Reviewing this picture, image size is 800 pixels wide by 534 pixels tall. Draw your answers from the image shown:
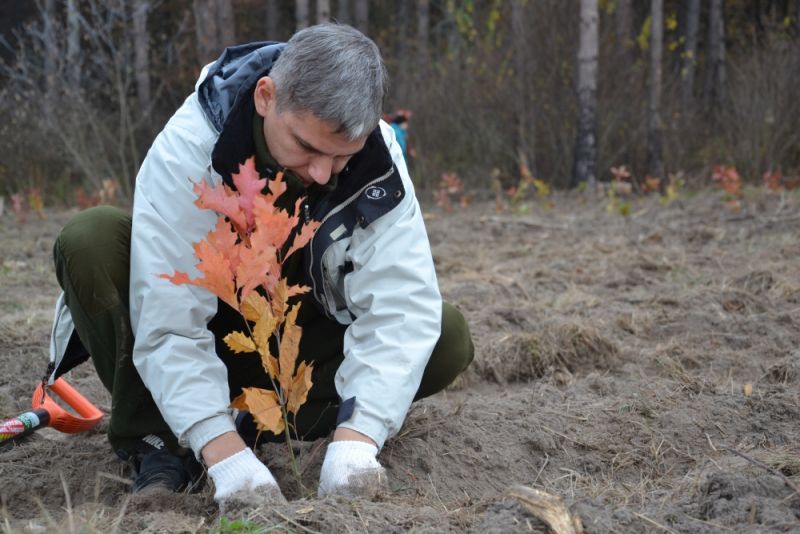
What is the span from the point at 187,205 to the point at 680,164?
30.7 ft

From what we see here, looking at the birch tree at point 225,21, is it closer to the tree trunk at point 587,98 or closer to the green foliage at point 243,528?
the tree trunk at point 587,98

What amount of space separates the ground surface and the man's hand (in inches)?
3.1

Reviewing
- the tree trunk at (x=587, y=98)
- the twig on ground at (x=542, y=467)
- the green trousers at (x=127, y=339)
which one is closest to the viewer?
the green trousers at (x=127, y=339)

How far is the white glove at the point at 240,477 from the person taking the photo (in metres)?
1.82

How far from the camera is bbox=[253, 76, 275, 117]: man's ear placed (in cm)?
195

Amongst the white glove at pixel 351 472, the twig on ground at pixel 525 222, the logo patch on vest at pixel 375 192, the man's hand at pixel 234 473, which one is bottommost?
the twig on ground at pixel 525 222

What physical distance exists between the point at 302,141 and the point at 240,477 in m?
0.75

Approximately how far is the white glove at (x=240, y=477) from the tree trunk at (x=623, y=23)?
29.4ft

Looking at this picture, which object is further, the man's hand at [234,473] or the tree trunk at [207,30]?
the tree trunk at [207,30]

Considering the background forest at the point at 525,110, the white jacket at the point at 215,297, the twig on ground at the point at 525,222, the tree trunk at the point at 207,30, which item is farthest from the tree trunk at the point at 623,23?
the white jacket at the point at 215,297

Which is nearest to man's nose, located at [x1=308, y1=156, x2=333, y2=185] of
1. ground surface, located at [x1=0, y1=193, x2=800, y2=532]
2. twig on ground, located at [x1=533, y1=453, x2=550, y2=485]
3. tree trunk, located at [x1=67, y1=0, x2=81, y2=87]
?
ground surface, located at [x1=0, y1=193, x2=800, y2=532]

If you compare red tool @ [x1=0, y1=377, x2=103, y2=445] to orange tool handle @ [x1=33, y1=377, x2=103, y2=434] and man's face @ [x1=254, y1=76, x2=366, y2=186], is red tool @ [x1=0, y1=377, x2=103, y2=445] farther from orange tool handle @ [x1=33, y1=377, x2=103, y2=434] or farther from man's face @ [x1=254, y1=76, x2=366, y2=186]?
man's face @ [x1=254, y1=76, x2=366, y2=186]

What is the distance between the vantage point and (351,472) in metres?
1.88

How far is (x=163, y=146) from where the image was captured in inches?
81.6
